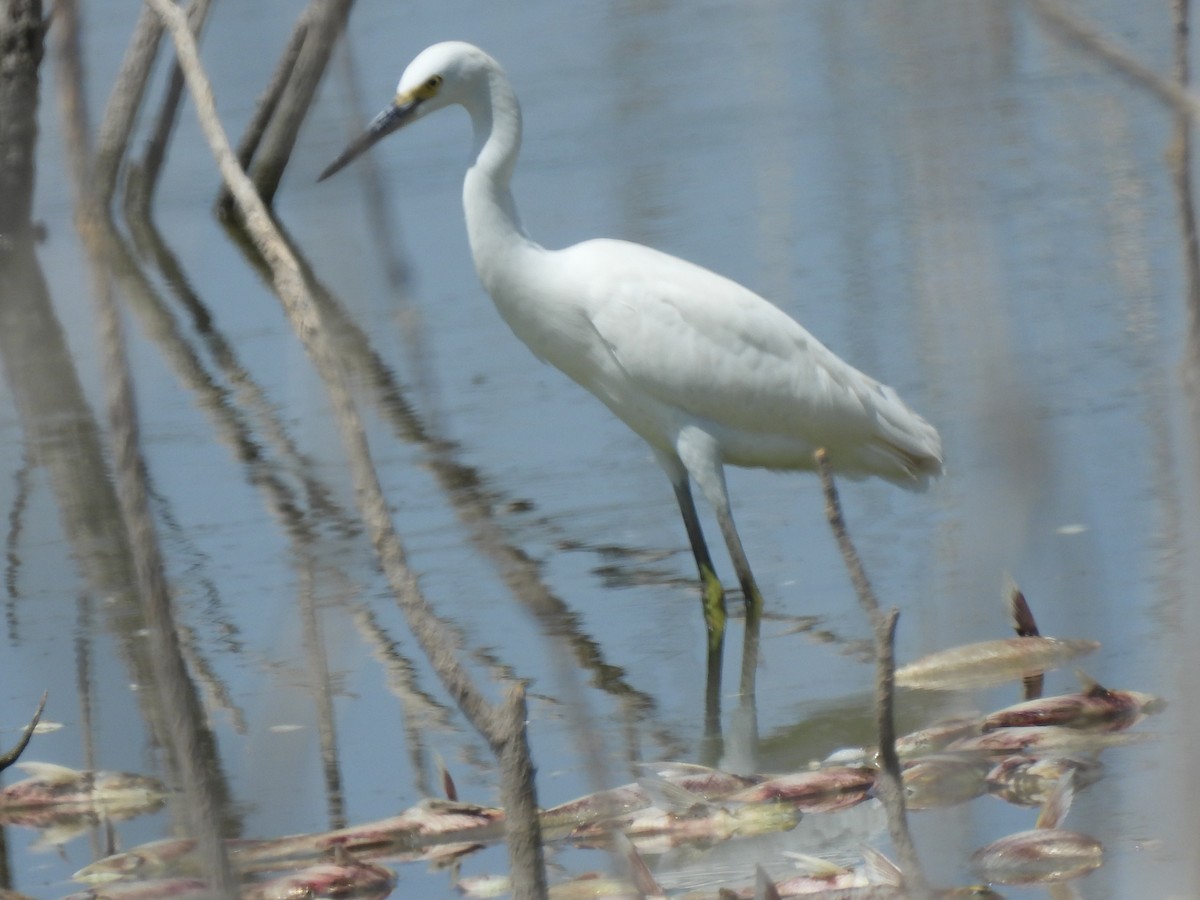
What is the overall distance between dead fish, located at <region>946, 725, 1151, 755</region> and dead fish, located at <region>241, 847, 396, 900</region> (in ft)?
3.59

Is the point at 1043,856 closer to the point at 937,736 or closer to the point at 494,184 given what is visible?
the point at 937,736

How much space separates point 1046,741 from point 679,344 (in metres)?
1.54

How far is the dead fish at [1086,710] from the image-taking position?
11.9ft

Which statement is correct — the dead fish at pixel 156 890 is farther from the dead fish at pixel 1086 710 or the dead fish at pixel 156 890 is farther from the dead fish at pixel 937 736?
the dead fish at pixel 1086 710

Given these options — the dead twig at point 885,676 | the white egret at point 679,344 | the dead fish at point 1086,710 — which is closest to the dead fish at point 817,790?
the dead fish at point 1086,710

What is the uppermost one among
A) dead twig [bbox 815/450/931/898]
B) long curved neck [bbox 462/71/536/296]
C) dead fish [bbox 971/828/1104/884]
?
long curved neck [bbox 462/71/536/296]

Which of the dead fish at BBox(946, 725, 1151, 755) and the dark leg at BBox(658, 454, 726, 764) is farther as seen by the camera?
the dark leg at BBox(658, 454, 726, 764)

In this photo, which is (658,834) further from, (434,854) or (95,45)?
(95,45)

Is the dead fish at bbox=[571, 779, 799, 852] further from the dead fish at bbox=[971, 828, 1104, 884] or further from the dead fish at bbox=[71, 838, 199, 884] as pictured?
the dead fish at bbox=[71, 838, 199, 884]

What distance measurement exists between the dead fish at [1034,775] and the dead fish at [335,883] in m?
1.09

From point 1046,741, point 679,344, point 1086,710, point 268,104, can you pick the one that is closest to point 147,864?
point 1046,741

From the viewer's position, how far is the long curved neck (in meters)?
4.75

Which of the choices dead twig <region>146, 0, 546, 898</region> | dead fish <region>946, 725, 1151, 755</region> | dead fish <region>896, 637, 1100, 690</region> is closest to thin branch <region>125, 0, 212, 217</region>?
dead fish <region>896, 637, 1100, 690</region>

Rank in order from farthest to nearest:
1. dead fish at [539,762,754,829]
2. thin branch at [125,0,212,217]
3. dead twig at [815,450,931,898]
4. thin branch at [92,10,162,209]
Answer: thin branch at [125,0,212,217] → thin branch at [92,10,162,209] → dead fish at [539,762,754,829] → dead twig at [815,450,931,898]
